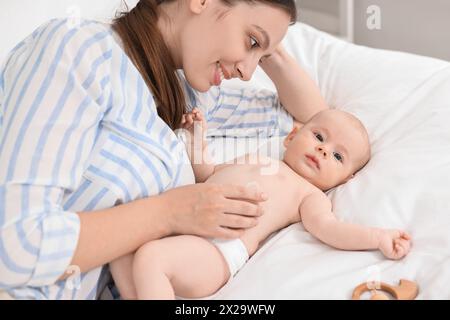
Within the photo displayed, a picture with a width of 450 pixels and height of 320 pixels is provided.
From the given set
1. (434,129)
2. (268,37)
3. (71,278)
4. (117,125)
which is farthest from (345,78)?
(71,278)

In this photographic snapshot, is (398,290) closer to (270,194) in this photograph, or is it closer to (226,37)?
(270,194)

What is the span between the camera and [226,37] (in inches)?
43.1

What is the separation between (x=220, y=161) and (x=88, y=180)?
0.46 meters

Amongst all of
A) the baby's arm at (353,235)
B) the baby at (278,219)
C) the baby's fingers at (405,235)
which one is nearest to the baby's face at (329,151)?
the baby at (278,219)

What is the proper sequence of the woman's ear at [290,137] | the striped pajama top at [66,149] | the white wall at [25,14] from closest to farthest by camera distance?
1. the striped pajama top at [66,149]
2. the woman's ear at [290,137]
3. the white wall at [25,14]

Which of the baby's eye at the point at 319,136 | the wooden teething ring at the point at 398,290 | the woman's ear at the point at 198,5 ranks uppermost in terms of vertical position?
the woman's ear at the point at 198,5

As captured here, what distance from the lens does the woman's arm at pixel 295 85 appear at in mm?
1454

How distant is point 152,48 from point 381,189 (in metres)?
0.50

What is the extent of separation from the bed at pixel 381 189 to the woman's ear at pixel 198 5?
1.26 ft

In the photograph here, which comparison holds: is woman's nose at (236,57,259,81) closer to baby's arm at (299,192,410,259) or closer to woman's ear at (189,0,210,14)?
woman's ear at (189,0,210,14)

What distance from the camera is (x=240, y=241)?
106 centimetres

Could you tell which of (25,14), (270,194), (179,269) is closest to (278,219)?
(270,194)

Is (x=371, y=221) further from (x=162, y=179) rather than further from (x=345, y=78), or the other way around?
(x=345, y=78)

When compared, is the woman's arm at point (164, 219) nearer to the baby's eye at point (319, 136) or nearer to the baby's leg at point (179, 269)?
the baby's leg at point (179, 269)
